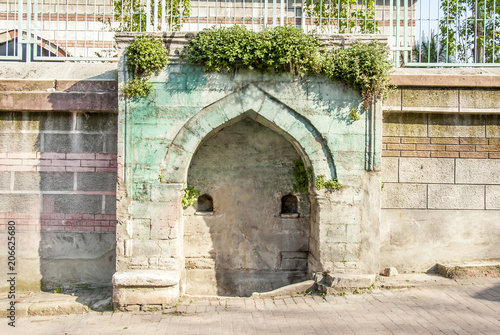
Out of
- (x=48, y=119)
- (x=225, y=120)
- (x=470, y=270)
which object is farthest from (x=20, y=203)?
(x=470, y=270)

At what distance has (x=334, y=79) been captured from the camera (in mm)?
5582

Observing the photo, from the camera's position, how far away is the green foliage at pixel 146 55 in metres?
5.35

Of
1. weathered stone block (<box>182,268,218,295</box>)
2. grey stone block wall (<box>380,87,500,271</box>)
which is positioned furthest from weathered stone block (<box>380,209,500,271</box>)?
weathered stone block (<box>182,268,218,295</box>)

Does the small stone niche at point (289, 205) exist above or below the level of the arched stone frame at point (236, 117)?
below

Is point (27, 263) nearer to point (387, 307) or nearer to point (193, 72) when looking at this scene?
point (193, 72)

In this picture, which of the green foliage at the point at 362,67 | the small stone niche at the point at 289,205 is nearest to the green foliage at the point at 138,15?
the green foliage at the point at 362,67

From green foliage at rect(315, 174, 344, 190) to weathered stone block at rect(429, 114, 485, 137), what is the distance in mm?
1774

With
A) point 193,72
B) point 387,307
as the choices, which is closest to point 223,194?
point 193,72

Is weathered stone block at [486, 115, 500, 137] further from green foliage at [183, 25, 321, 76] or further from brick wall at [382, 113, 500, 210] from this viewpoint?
green foliage at [183, 25, 321, 76]

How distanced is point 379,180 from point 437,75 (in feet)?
5.94

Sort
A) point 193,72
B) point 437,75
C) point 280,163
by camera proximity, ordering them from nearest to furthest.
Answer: point 193,72 < point 437,75 < point 280,163

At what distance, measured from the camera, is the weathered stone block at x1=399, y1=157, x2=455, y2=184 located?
247 inches

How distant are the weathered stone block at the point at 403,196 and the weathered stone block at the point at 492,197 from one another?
37.1 inches

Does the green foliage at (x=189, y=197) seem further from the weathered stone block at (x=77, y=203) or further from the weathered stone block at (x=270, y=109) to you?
the weathered stone block at (x=270, y=109)
